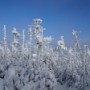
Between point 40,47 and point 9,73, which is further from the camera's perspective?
point 40,47

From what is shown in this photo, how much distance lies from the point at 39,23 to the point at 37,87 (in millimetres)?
24507

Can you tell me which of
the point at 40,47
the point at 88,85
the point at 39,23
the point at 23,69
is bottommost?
the point at 88,85

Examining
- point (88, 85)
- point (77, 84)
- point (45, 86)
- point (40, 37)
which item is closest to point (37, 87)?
point (45, 86)

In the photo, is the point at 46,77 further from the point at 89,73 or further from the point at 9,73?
the point at 89,73

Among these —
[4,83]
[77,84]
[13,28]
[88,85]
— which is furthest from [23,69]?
[13,28]

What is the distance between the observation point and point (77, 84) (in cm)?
3161

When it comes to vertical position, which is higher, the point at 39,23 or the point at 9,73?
the point at 39,23

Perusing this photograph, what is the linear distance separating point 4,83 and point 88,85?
51.3 feet

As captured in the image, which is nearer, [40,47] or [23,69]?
[23,69]

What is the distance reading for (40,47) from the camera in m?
45.2

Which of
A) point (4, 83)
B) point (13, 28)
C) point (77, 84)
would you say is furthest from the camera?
point (13, 28)

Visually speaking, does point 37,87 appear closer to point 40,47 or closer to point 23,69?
point 23,69

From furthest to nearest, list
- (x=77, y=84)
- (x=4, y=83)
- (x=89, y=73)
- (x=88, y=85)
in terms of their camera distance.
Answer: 1. (x=89, y=73)
2. (x=88, y=85)
3. (x=77, y=84)
4. (x=4, y=83)

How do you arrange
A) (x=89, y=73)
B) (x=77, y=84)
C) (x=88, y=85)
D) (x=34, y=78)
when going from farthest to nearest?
(x=89, y=73)
(x=88, y=85)
(x=77, y=84)
(x=34, y=78)
